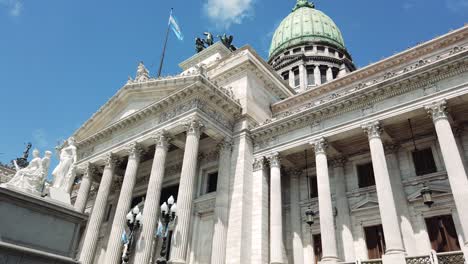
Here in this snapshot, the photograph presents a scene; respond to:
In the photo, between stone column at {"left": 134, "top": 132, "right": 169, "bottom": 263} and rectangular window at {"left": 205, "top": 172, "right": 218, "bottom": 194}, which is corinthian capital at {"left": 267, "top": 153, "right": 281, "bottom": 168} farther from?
stone column at {"left": 134, "top": 132, "right": 169, "bottom": 263}

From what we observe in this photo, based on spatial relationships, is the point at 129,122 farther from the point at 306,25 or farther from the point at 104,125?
the point at 306,25

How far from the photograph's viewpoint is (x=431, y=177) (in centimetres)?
1645

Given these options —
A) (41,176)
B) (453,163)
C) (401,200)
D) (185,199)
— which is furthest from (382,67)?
(41,176)

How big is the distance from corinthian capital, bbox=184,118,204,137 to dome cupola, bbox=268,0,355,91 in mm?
28178

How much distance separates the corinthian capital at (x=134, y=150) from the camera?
21.5m

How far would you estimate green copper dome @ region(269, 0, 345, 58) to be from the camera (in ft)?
168

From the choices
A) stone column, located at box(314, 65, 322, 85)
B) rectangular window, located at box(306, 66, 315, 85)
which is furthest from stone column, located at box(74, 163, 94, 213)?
rectangular window, located at box(306, 66, 315, 85)

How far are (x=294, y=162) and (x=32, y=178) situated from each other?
586 inches

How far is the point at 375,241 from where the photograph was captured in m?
17.1

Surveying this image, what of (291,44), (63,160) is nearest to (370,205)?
(63,160)

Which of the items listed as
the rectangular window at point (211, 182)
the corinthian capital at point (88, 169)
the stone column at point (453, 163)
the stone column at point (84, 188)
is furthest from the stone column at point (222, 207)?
the stone column at point (453, 163)

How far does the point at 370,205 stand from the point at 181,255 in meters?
9.79

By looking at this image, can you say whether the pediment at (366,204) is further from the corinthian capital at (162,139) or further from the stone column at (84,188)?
the stone column at (84,188)

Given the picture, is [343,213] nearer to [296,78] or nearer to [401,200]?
[401,200]
